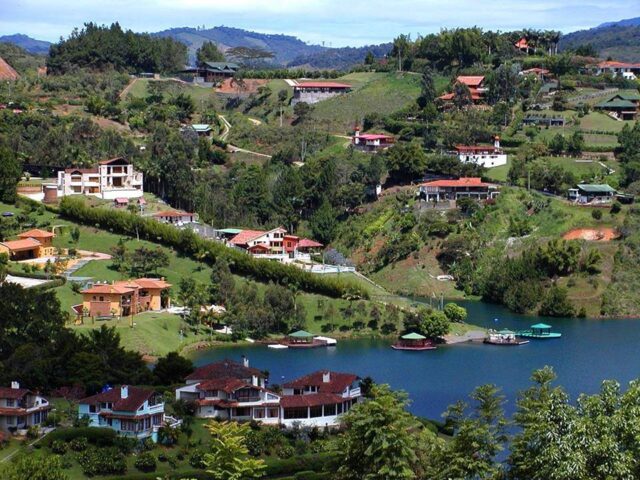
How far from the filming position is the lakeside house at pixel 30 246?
298 feet

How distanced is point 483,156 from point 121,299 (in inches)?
1629

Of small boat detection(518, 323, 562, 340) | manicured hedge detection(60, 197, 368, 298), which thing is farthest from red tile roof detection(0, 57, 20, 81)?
small boat detection(518, 323, 562, 340)

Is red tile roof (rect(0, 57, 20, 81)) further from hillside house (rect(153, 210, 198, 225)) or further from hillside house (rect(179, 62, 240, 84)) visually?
hillside house (rect(153, 210, 198, 225))

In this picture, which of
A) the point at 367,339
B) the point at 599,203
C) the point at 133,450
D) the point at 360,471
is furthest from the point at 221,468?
the point at 599,203

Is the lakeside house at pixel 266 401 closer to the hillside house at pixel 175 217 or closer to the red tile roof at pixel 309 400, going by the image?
the red tile roof at pixel 309 400

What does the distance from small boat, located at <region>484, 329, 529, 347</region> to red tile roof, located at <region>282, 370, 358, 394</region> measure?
72.6 feet

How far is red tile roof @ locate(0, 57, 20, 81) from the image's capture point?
14691 centimetres

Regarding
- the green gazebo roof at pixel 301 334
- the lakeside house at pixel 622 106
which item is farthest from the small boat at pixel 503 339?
the lakeside house at pixel 622 106

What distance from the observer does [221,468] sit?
146ft

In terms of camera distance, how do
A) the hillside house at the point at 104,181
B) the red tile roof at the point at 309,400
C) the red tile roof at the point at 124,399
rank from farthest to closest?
the hillside house at the point at 104,181 → the red tile roof at the point at 309,400 → the red tile roof at the point at 124,399

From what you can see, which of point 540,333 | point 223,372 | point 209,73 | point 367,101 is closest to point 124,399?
point 223,372

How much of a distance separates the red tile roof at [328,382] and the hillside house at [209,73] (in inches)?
3502

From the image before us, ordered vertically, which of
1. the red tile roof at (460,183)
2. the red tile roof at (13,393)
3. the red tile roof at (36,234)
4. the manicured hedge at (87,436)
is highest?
the red tile roof at (460,183)

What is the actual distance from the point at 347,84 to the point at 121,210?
4635cm
